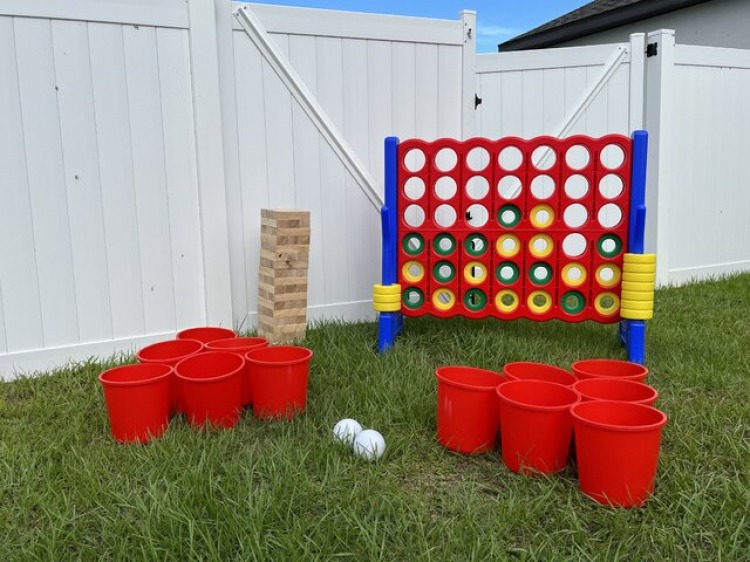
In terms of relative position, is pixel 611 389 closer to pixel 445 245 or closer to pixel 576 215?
pixel 445 245

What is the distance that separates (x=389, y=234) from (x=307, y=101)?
1.04 meters

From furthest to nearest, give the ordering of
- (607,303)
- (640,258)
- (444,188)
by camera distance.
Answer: (444,188), (607,303), (640,258)

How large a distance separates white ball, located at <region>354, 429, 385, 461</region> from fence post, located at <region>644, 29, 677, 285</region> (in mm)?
4016

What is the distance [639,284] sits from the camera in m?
3.51

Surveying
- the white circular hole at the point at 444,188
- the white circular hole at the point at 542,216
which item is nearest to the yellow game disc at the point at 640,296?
the white circular hole at the point at 542,216

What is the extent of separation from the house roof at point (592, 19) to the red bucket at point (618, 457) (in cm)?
824

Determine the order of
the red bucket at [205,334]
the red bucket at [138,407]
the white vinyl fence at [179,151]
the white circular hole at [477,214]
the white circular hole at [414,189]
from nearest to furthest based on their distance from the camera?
1. the red bucket at [138,407]
2. the red bucket at [205,334]
3. the white vinyl fence at [179,151]
4. the white circular hole at [414,189]
5. the white circular hole at [477,214]

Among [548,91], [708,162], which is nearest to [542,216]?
[548,91]

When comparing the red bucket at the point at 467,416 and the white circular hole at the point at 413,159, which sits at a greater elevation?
the white circular hole at the point at 413,159

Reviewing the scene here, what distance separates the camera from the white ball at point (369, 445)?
7.94 ft

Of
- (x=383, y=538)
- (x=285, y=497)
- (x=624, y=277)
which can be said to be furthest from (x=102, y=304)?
(x=624, y=277)

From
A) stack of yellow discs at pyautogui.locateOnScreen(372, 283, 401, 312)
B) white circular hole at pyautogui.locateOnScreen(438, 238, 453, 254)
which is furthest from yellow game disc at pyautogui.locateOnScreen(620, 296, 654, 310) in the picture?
stack of yellow discs at pyautogui.locateOnScreen(372, 283, 401, 312)

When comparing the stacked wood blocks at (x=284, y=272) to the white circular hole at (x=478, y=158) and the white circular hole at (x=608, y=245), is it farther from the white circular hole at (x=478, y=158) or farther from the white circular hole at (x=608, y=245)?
the white circular hole at (x=478, y=158)

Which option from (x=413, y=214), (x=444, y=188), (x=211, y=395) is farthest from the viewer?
(x=444, y=188)
